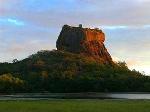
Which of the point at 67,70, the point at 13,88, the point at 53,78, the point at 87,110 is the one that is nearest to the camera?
the point at 87,110

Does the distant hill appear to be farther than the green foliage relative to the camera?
Yes

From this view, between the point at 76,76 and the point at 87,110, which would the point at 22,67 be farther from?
the point at 87,110

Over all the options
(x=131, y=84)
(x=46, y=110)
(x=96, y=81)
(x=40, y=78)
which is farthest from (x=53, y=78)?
(x=46, y=110)

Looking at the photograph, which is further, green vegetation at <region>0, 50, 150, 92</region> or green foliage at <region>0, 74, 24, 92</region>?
green vegetation at <region>0, 50, 150, 92</region>

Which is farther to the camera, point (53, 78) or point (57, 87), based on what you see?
point (53, 78)

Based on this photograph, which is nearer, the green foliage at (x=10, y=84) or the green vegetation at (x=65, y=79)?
the green foliage at (x=10, y=84)

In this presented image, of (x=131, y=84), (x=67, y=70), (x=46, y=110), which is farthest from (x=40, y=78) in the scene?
(x=46, y=110)

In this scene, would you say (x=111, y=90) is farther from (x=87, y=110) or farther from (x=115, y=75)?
(x=87, y=110)

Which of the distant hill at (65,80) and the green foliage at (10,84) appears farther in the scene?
the distant hill at (65,80)

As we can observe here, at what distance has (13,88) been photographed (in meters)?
154

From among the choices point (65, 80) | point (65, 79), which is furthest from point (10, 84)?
point (65, 79)

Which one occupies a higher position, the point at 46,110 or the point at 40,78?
the point at 40,78

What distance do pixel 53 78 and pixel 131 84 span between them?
28.1 metres

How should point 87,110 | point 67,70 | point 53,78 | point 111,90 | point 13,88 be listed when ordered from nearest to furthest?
point 87,110 < point 13,88 < point 111,90 < point 53,78 < point 67,70
